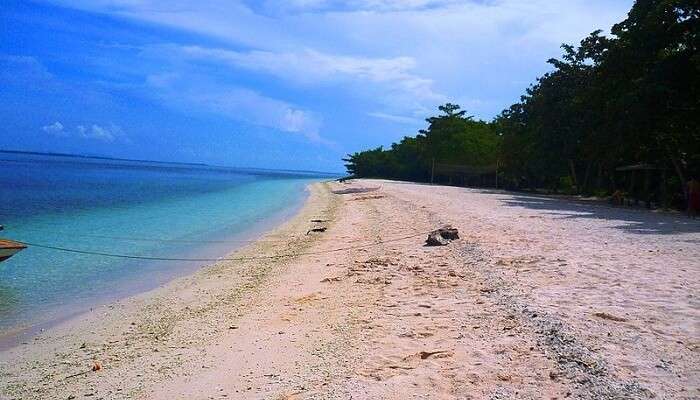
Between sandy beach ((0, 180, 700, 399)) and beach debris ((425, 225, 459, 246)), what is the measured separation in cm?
61

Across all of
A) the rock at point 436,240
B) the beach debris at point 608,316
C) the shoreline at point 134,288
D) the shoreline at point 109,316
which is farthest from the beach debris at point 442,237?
the beach debris at point 608,316

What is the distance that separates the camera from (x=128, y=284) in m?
9.80

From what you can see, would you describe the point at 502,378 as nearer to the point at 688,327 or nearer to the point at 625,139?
the point at 688,327

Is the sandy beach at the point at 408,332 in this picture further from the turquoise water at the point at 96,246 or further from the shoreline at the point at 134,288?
the turquoise water at the point at 96,246

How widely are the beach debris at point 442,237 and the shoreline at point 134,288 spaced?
16.5ft

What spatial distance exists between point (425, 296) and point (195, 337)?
9.45ft

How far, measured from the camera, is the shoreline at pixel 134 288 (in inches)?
267

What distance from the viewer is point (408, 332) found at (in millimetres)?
5234

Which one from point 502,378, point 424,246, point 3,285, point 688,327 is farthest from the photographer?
point 424,246

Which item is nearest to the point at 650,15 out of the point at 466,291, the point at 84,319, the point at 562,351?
the point at 466,291

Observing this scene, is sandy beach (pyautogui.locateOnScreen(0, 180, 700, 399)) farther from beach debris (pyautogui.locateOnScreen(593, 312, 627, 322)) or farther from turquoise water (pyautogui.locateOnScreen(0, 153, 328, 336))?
turquoise water (pyautogui.locateOnScreen(0, 153, 328, 336))

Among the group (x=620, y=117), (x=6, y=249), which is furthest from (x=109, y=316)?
(x=620, y=117)

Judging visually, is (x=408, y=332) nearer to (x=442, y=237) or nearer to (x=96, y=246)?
(x=442, y=237)

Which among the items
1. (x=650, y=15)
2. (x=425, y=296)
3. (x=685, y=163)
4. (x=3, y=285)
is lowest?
(x=3, y=285)
